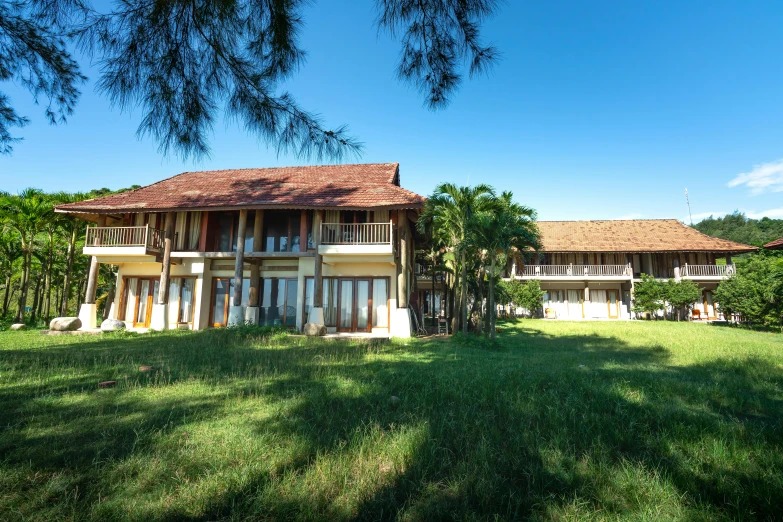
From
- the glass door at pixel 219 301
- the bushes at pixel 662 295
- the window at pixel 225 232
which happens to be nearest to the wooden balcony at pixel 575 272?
the bushes at pixel 662 295

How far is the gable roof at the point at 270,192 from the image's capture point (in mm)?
14922

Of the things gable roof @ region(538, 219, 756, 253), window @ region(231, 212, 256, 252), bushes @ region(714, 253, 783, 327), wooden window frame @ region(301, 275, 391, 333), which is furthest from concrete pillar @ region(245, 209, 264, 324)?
bushes @ region(714, 253, 783, 327)

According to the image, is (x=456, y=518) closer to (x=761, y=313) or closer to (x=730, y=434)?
(x=730, y=434)

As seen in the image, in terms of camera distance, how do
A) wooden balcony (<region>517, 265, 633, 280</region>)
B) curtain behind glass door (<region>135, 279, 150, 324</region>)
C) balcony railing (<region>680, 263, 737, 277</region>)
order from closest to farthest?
curtain behind glass door (<region>135, 279, 150, 324</region>)
balcony railing (<region>680, 263, 737, 277</region>)
wooden balcony (<region>517, 265, 633, 280</region>)

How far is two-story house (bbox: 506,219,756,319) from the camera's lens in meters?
28.2

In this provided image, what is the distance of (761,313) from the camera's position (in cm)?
1947

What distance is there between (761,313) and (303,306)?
22.8 m

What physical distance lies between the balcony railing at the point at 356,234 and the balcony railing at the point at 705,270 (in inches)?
977

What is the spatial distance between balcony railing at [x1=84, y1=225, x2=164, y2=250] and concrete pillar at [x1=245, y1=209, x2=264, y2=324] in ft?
13.8

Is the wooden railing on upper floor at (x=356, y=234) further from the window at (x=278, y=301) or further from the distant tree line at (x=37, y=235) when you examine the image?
the distant tree line at (x=37, y=235)

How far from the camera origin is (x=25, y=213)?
17.8 meters

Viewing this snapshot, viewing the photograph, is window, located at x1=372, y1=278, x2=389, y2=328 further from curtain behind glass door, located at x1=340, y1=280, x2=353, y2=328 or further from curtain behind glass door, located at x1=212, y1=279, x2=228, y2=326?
curtain behind glass door, located at x1=212, y1=279, x2=228, y2=326

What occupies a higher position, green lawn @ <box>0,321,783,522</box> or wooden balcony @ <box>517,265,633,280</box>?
wooden balcony @ <box>517,265,633,280</box>

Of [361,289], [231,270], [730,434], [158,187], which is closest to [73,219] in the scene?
[158,187]
